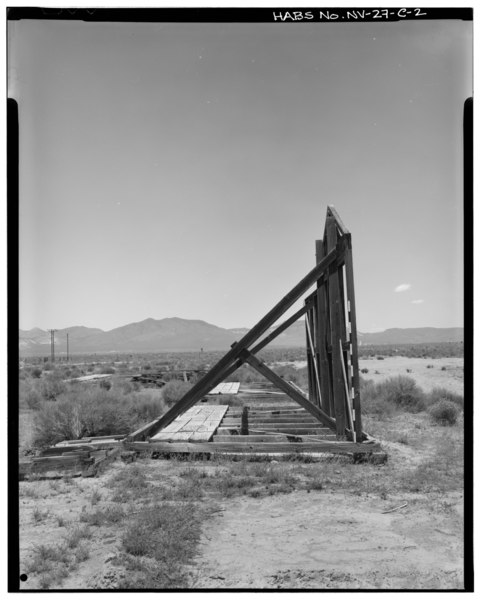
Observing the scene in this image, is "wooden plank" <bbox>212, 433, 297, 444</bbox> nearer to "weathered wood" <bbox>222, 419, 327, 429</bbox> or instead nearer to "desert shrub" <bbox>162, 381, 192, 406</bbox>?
"weathered wood" <bbox>222, 419, 327, 429</bbox>

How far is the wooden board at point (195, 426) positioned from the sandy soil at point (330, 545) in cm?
227

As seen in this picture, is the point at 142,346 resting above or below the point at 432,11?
below

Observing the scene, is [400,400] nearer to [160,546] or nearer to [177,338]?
[160,546]

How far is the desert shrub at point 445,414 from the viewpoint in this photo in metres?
9.82

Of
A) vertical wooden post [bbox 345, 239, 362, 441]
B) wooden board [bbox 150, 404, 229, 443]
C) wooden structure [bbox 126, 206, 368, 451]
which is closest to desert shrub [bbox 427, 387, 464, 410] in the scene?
wooden board [bbox 150, 404, 229, 443]

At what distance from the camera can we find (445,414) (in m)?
9.88

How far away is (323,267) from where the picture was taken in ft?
21.2

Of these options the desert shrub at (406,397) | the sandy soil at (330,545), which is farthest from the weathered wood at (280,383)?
the desert shrub at (406,397)

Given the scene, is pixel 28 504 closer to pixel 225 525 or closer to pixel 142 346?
pixel 225 525

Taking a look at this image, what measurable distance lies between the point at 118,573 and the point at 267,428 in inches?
195

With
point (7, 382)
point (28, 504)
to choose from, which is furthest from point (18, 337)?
point (28, 504)

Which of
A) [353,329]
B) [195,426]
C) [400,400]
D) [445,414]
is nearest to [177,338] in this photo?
[400,400]

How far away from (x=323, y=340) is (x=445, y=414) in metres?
3.87

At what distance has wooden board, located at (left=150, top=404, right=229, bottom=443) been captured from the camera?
7164 mm
